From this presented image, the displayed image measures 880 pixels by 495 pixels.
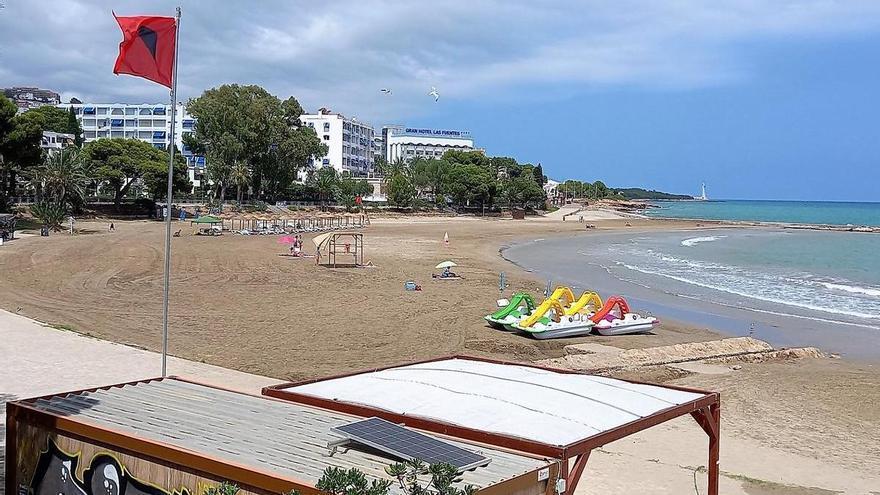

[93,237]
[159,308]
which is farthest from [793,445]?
[93,237]

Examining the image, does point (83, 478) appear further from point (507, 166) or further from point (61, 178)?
point (507, 166)

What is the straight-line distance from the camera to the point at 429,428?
18.6 ft

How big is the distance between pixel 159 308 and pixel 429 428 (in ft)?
59.2

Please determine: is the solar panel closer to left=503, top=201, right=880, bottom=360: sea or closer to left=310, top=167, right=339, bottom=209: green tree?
left=503, top=201, right=880, bottom=360: sea

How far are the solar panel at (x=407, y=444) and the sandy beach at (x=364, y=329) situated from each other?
18.3 feet

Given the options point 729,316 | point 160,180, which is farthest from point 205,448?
point 160,180

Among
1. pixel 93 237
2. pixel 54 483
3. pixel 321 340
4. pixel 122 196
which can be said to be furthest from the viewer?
pixel 122 196

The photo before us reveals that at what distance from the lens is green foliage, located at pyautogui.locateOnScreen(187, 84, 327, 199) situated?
260 ft

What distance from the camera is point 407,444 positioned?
15.9ft

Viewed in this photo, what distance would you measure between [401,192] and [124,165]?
35925mm

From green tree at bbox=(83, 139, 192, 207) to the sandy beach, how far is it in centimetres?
2841

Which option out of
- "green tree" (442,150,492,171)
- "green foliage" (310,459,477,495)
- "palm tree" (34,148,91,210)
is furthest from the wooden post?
"green tree" (442,150,492,171)

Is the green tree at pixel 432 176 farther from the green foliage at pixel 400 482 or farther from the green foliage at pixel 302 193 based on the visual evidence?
the green foliage at pixel 400 482

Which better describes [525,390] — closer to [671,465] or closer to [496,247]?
[671,465]
